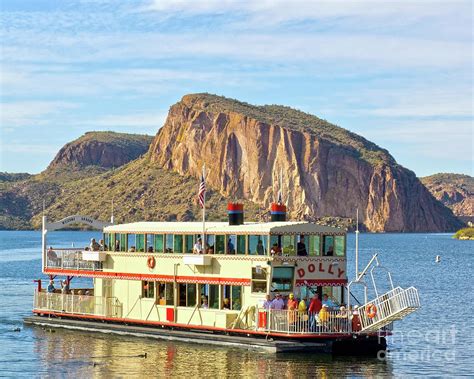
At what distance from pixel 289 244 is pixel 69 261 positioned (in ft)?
40.6

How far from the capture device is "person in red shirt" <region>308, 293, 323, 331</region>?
37.0 m

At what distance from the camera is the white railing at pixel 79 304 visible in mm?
44253

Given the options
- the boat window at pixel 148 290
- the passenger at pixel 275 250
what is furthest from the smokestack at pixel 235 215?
the boat window at pixel 148 290

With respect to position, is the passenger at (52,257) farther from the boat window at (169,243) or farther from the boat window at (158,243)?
the boat window at (169,243)

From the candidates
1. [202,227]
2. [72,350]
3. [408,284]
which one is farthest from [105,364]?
[408,284]

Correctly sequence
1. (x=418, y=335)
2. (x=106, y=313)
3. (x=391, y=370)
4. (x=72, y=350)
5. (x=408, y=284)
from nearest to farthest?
(x=391, y=370), (x=72, y=350), (x=106, y=313), (x=418, y=335), (x=408, y=284)

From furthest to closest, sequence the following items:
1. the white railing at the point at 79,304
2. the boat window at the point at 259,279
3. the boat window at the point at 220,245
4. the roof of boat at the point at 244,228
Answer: the white railing at the point at 79,304, the boat window at the point at 220,245, the roof of boat at the point at 244,228, the boat window at the point at 259,279

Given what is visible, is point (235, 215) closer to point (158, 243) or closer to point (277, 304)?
point (158, 243)

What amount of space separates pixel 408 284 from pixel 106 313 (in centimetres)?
4046

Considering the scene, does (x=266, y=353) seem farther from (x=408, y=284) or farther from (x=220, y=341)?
(x=408, y=284)

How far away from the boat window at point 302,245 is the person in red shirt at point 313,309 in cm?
202

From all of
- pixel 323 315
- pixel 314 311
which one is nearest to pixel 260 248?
pixel 314 311

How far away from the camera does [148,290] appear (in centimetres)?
4278

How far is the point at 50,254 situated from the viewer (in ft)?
156
